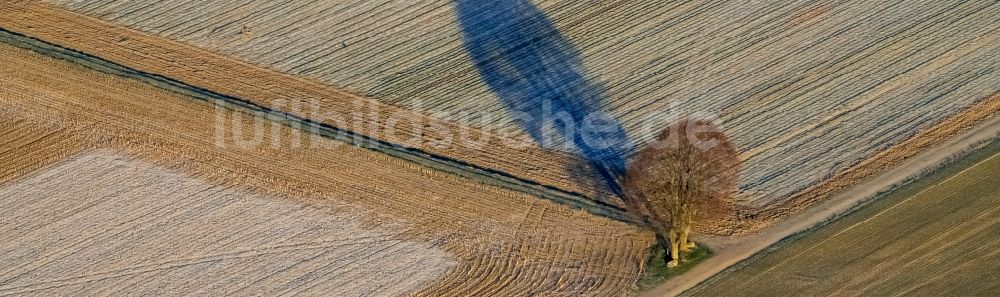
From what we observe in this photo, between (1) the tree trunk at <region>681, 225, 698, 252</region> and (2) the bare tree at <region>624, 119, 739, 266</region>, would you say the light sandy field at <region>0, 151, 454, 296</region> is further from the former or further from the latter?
(1) the tree trunk at <region>681, 225, 698, 252</region>

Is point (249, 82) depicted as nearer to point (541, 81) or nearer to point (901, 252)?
point (541, 81)

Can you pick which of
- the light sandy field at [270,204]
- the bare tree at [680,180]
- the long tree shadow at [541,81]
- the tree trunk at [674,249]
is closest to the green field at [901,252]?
the tree trunk at [674,249]

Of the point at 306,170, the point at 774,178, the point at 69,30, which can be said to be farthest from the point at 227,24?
the point at 774,178

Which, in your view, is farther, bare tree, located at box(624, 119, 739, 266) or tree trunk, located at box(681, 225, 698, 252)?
tree trunk, located at box(681, 225, 698, 252)

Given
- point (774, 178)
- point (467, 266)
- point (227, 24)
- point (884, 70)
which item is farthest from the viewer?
point (227, 24)

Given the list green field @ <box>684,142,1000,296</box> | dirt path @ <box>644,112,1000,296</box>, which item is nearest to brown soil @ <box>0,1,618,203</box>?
dirt path @ <box>644,112,1000,296</box>

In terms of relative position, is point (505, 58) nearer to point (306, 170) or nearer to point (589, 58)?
point (589, 58)

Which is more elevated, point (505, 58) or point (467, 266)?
point (505, 58)
